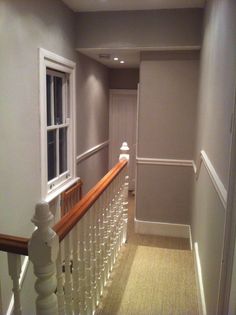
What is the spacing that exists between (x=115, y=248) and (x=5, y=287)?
101 centimetres

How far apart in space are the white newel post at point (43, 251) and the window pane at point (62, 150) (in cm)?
256

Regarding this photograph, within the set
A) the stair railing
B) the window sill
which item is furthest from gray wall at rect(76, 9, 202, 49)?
the window sill

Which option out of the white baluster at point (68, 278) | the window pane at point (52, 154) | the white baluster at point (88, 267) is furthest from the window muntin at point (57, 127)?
the white baluster at point (68, 278)

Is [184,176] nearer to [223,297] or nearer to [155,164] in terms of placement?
[155,164]

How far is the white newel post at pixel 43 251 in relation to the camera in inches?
43.2

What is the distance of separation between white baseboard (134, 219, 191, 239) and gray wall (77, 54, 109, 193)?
3.27 ft

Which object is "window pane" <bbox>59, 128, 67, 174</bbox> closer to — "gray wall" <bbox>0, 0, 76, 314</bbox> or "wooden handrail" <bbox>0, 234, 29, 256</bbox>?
"gray wall" <bbox>0, 0, 76, 314</bbox>

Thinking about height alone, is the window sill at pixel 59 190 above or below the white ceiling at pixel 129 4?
below

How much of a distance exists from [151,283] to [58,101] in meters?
2.20

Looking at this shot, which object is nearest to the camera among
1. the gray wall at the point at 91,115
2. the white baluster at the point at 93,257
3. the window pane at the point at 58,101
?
the white baluster at the point at 93,257

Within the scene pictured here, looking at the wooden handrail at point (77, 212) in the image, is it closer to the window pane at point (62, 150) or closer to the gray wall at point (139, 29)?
the window pane at point (62, 150)

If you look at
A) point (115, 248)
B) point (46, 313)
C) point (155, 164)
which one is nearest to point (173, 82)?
point (155, 164)

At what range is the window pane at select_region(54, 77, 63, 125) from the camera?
11.5 feet

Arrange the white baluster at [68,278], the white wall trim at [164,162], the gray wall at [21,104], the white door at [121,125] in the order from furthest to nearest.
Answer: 1. the white door at [121,125]
2. the white wall trim at [164,162]
3. the gray wall at [21,104]
4. the white baluster at [68,278]
